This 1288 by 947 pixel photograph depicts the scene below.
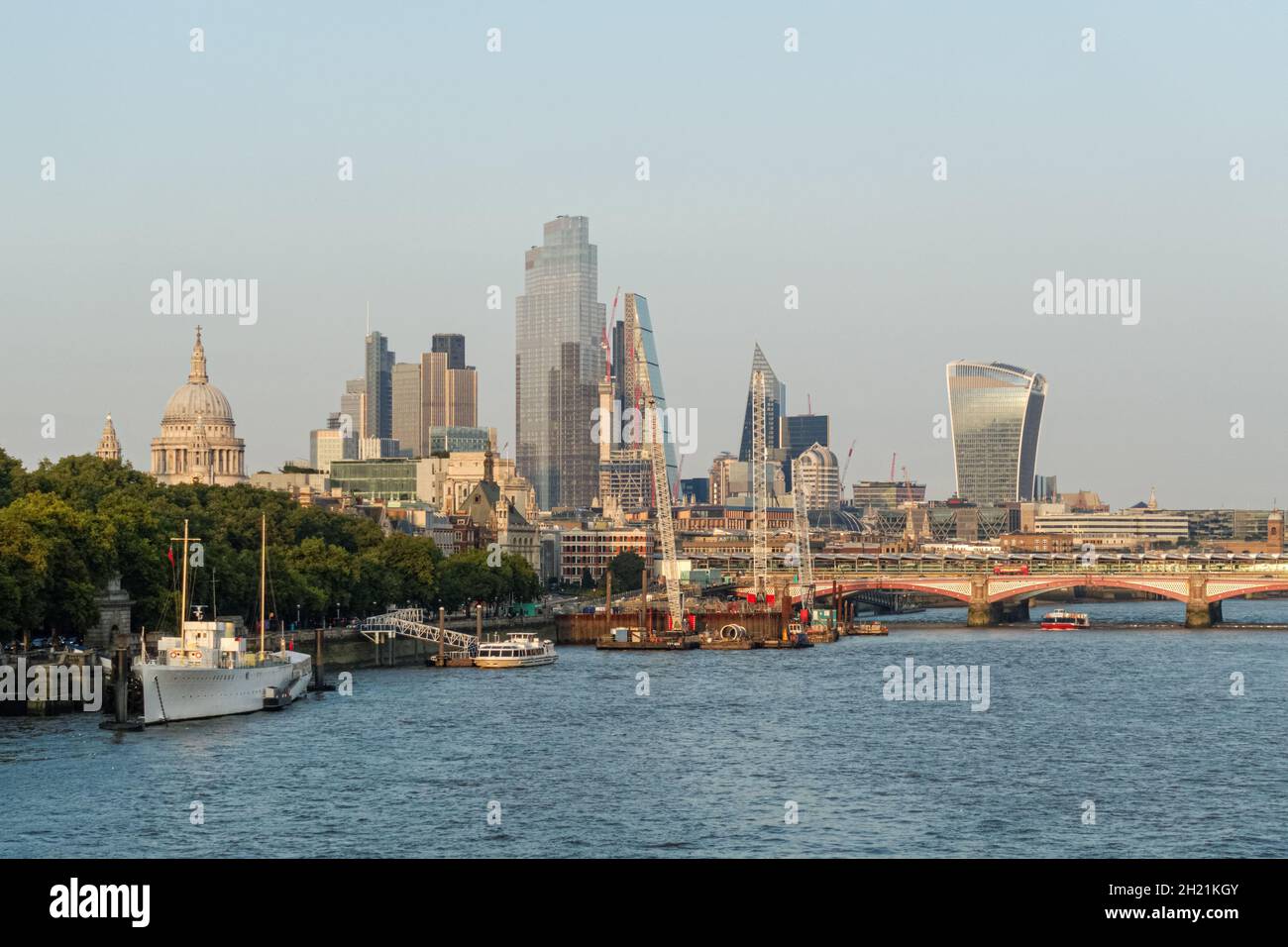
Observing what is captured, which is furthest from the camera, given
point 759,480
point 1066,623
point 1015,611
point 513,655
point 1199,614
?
point 1015,611

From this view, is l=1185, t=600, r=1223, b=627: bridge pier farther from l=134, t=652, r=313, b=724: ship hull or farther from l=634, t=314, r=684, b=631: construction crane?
l=134, t=652, r=313, b=724: ship hull

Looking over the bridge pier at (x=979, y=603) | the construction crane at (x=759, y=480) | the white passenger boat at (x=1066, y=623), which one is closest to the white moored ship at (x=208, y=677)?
the white passenger boat at (x=1066, y=623)

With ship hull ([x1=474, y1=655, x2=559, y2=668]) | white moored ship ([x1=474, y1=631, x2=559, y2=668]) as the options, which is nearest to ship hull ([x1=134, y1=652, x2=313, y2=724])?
ship hull ([x1=474, y1=655, x2=559, y2=668])

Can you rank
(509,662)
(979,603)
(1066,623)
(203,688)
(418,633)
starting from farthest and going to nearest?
(979,603) → (1066,623) → (418,633) → (509,662) → (203,688)

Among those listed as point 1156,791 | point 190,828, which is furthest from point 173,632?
point 1156,791

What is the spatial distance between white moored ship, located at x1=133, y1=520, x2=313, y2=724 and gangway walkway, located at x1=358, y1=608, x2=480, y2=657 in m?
29.8

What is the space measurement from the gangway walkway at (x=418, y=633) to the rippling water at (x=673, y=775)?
60.0 feet

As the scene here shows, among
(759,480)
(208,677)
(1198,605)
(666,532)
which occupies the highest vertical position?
(759,480)

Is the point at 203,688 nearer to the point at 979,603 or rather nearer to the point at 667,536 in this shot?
the point at 667,536

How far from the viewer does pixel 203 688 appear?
7275 cm

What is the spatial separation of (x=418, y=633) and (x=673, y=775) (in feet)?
204

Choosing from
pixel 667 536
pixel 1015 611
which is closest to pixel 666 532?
pixel 667 536

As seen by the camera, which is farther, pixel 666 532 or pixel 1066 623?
pixel 1066 623

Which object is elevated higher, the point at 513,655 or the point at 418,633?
the point at 418,633
